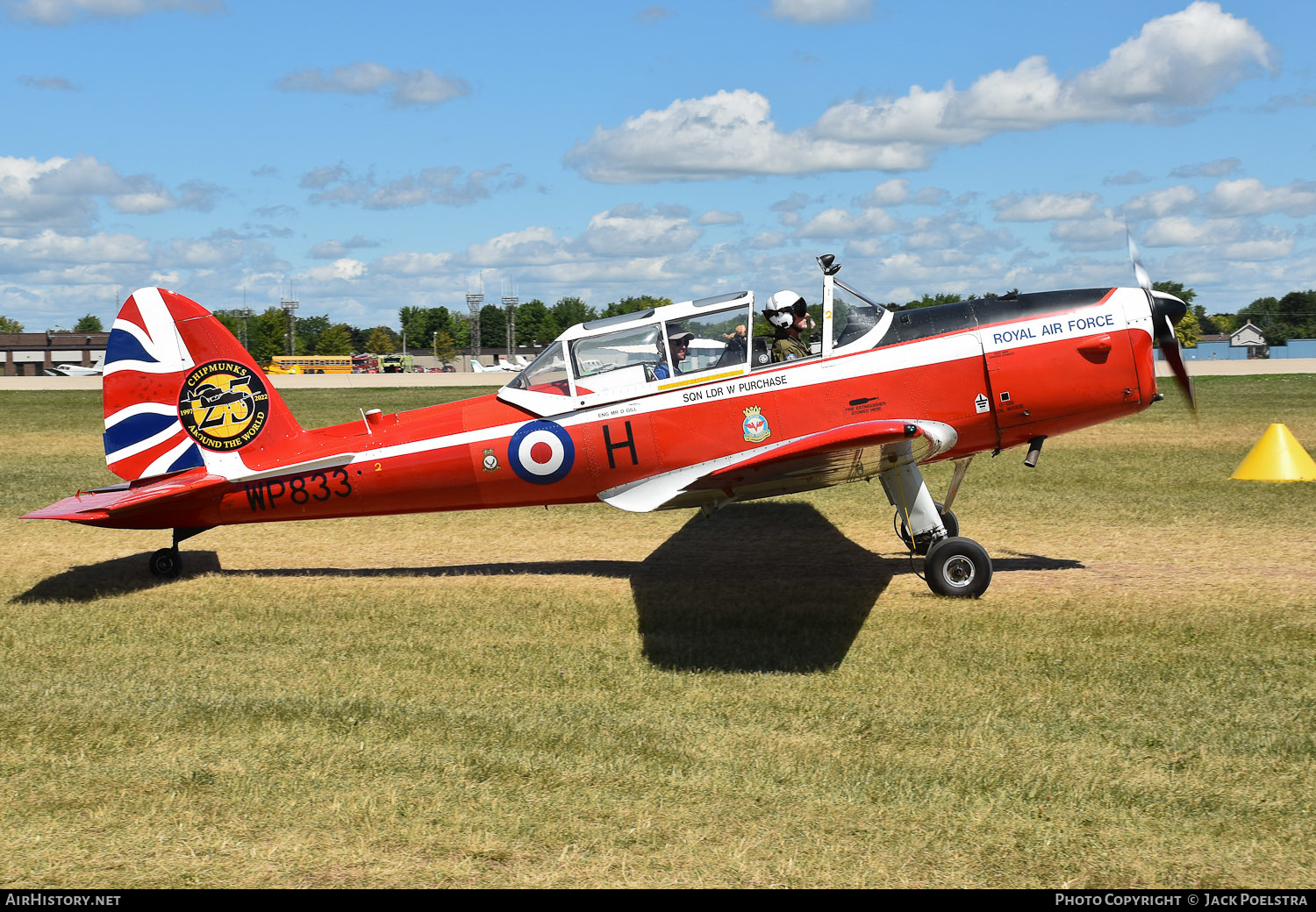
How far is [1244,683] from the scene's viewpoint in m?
6.62

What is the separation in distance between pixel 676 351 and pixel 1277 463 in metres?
10.5

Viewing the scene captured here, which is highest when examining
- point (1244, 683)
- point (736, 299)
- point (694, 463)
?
point (736, 299)

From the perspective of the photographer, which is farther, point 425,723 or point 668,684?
point 668,684

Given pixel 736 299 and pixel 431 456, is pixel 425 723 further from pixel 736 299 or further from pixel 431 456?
pixel 736 299

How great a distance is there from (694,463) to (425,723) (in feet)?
12.1

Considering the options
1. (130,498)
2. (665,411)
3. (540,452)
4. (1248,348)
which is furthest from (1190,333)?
(130,498)

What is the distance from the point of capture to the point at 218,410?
32.6ft

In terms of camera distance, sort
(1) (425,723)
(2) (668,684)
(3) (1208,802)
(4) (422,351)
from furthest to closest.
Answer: (4) (422,351) < (2) (668,684) < (1) (425,723) < (3) (1208,802)

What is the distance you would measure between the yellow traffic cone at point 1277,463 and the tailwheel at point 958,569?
8.19 meters

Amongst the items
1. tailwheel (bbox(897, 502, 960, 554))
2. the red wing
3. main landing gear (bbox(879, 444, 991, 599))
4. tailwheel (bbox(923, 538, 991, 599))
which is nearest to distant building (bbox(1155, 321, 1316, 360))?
tailwheel (bbox(897, 502, 960, 554))

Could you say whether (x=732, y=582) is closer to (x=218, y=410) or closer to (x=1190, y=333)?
(x=218, y=410)

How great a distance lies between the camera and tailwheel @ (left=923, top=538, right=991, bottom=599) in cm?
884

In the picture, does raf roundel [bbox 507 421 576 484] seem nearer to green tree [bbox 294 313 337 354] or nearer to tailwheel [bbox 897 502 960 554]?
tailwheel [bbox 897 502 960 554]
